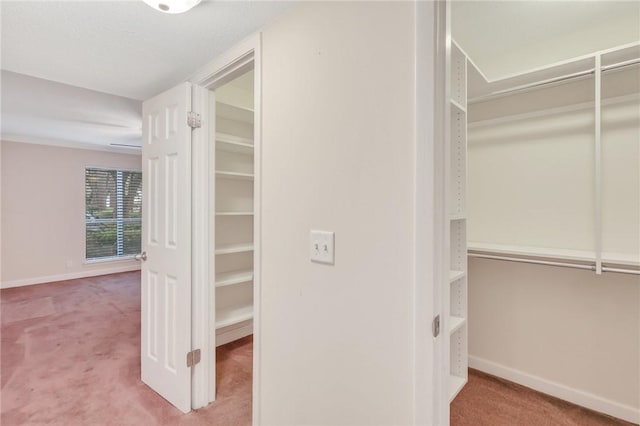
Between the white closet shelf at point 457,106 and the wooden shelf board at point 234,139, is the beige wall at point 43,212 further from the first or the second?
the white closet shelf at point 457,106

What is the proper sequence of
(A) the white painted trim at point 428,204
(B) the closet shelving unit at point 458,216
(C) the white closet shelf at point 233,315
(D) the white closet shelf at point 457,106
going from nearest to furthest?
(A) the white painted trim at point 428,204
(D) the white closet shelf at point 457,106
(B) the closet shelving unit at point 458,216
(C) the white closet shelf at point 233,315

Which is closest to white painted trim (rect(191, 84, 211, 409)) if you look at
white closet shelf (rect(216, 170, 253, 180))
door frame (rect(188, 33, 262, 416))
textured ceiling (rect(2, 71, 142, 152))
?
door frame (rect(188, 33, 262, 416))

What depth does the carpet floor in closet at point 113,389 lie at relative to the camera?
1883mm

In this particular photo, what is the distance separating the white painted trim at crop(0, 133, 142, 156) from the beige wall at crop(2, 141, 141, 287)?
0.06 meters

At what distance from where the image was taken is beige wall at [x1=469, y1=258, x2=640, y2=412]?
187 centimetres

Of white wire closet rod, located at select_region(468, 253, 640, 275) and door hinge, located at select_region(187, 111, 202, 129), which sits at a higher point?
door hinge, located at select_region(187, 111, 202, 129)

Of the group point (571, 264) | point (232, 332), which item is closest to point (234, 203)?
point (232, 332)

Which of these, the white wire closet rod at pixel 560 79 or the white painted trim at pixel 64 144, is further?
the white painted trim at pixel 64 144

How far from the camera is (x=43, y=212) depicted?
5.07 metres

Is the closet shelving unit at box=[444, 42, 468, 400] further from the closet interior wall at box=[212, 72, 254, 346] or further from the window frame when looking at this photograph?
the window frame

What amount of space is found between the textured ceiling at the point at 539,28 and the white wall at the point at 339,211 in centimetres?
100

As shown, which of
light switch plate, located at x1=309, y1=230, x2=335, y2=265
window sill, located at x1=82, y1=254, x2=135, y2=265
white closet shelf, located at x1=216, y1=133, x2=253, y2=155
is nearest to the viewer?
light switch plate, located at x1=309, y1=230, x2=335, y2=265

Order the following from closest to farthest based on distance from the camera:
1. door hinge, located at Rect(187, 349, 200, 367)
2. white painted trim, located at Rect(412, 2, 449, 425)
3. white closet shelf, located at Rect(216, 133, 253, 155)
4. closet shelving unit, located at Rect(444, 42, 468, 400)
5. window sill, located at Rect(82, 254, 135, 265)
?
white painted trim, located at Rect(412, 2, 449, 425)
closet shelving unit, located at Rect(444, 42, 468, 400)
door hinge, located at Rect(187, 349, 200, 367)
white closet shelf, located at Rect(216, 133, 253, 155)
window sill, located at Rect(82, 254, 135, 265)

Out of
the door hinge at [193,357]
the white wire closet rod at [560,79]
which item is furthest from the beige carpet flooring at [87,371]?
the white wire closet rod at [560,79]
